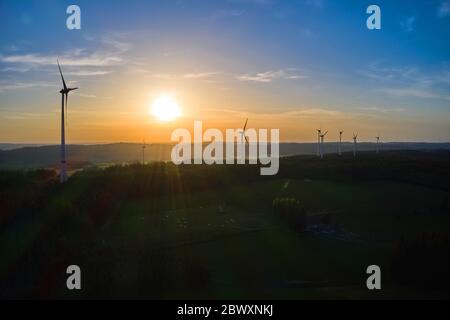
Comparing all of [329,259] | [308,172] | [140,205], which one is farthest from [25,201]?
[308,172]

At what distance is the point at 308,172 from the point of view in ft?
208

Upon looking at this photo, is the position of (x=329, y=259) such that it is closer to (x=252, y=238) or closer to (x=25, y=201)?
(x=252, y=238)

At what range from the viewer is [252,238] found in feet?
108

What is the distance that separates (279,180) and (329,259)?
2898cm

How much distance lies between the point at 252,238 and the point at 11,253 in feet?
46.0

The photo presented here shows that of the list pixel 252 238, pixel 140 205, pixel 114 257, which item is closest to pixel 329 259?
pixel 252 238

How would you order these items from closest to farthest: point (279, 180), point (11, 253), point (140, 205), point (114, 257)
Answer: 1. point (114, 257)
2. point (11, 253)
3. point (140, 205)
4. point (279, 180)

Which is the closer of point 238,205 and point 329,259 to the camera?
point 329,259

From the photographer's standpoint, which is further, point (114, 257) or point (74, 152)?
point (74, 152)

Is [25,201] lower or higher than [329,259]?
higher
